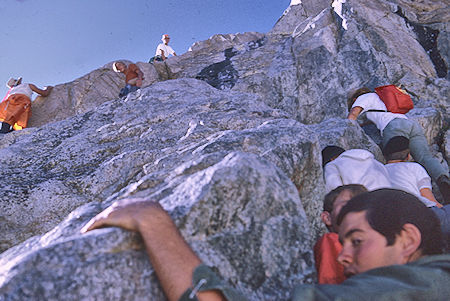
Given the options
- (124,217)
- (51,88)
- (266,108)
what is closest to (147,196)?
(124,217)

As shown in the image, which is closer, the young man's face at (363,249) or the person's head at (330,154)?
the young man's face at (363,249)

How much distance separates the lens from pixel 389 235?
7.66 ft

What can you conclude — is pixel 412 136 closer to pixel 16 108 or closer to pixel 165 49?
pixel 16 108

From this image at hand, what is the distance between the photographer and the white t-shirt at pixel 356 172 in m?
4.54

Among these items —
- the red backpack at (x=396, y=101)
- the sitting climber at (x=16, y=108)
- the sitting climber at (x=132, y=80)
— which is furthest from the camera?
the sitting climber at (x=132, y=80)

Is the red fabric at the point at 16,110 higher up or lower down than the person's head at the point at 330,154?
higher up

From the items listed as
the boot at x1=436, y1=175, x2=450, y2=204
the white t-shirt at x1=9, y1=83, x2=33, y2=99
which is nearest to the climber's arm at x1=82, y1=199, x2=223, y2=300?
the boot at x1=436, y1=175, x2=450, y2=204

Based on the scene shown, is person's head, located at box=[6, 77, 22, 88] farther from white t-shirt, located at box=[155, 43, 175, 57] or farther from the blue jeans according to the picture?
the blue jeans

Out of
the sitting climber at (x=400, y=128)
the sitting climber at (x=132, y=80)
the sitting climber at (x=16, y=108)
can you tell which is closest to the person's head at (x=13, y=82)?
the sitting climber at (x=16, y=108)

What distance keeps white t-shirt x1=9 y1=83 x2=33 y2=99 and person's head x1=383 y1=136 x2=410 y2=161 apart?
41.3 feet

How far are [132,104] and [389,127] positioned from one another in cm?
601

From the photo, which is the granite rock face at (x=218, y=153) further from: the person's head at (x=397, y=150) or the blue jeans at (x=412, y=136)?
the person's head at (x=397, y=150)

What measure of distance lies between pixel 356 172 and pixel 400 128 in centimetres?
358

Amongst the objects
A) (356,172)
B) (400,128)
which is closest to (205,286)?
(356,172)
